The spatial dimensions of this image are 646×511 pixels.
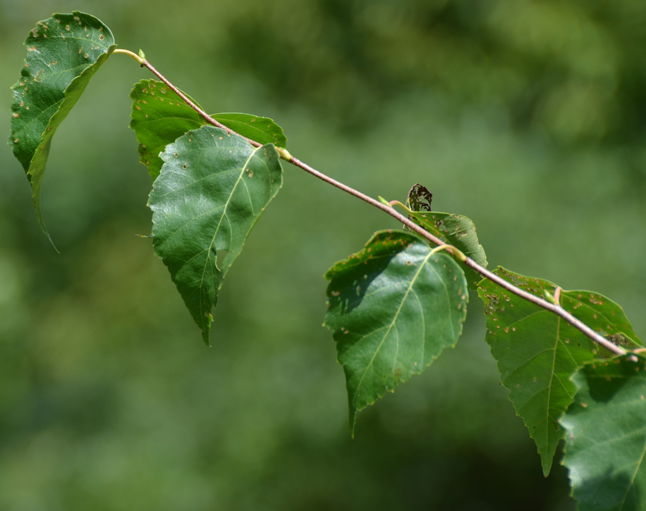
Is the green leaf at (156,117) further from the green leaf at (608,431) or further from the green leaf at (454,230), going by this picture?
the green leaf at (608,431)

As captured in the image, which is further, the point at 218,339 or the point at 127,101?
the point at 127,101

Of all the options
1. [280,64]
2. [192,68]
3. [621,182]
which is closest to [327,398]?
[621,182]

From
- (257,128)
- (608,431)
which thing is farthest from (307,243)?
(608,431)

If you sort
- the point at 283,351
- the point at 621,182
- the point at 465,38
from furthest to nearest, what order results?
the point at 465,38
the point at 621,182
the point at 283,351

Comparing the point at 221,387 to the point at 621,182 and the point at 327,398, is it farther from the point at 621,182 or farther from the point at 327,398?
the point at 621,182

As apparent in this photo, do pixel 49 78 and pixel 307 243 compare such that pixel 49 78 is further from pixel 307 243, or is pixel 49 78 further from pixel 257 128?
pixel 307 243

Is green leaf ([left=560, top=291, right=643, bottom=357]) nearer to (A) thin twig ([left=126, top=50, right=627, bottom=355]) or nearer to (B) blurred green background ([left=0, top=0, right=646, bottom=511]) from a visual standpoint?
(A) thin twig ([left=126, top=50, right=627, bottom=355])

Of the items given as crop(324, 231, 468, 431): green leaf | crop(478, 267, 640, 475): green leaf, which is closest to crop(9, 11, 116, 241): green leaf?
crop(324, 231, 468, 431): green leaf
